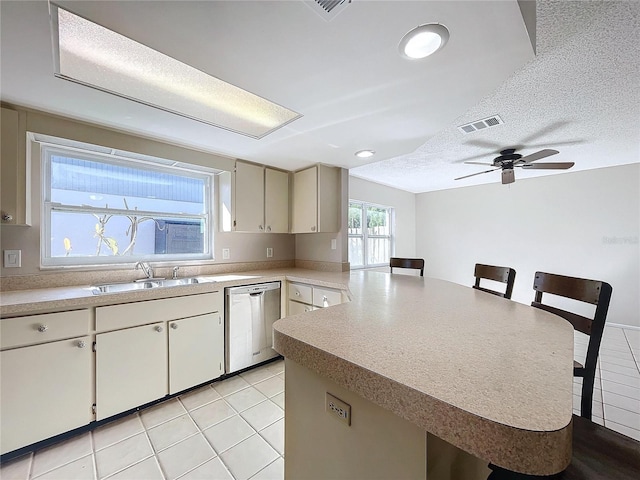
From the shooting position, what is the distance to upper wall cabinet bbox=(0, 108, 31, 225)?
166cm

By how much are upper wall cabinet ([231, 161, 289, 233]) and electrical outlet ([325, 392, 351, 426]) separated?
224cm

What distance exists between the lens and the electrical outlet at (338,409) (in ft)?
2.58

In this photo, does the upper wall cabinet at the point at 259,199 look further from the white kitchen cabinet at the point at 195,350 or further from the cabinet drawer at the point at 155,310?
the white kitchen cabinet at the point at 195,350

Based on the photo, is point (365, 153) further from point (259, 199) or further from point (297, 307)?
point (297, 307)

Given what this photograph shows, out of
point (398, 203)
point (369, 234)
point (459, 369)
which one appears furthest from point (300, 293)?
point (398, 203)

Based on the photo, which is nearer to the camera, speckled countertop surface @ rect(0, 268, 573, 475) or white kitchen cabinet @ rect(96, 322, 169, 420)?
speckled countertop surface @ rect(0, 268, 573, 475)

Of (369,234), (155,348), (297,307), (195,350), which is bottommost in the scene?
(195,350)

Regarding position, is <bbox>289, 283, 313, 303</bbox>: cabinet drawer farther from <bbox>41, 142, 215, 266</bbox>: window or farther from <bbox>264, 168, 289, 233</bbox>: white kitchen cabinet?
<bbox>41, 142, 215, 266</bbox>: window

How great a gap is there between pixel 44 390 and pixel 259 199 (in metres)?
2.17

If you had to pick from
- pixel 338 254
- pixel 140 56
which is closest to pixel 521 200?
pixel 338 254

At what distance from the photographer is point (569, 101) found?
2.06 meters

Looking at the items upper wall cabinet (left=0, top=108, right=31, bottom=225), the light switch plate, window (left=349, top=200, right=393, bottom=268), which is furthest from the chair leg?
window (left=349, top=200, right=393, bottom=268)

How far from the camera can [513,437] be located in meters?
0.43

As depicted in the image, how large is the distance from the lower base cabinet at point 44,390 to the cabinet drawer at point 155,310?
0.51 feet
